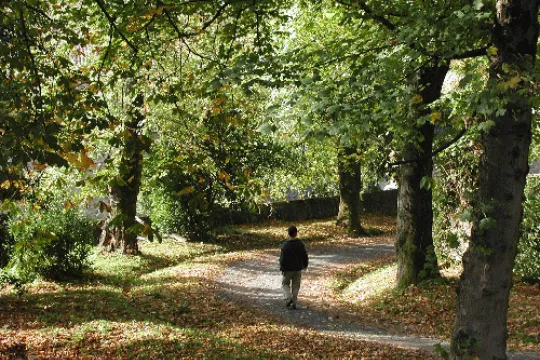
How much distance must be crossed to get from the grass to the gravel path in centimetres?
56

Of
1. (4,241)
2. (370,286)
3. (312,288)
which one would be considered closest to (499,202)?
(370,286)

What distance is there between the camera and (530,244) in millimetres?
14156

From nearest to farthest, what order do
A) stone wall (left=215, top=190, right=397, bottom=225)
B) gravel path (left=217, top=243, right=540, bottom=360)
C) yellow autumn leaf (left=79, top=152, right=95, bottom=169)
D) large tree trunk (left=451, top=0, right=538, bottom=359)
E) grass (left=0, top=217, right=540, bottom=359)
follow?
1. yellow autumn leaf (left=79, top=152, right=95, bottom=169)
2. large tree trunk (left=451, top=0, right=538, bottom=359)
3. grass (left=0, top=217, right=540, bottom=359)
4. gravel path (left=217, top=243, right=540, bottom=360)
5. stone wall (left=215, top=190, right=397, bottom=225)

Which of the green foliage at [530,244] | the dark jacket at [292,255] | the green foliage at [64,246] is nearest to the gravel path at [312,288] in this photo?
the dark jacket at [292,255]

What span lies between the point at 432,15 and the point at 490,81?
1.71 meters

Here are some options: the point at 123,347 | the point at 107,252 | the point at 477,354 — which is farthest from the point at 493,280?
the point at 107,252

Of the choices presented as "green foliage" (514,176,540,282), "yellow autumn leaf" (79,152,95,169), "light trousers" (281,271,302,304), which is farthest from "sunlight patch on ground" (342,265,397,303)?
"yellow autumn leaf" (79,152,95,169)

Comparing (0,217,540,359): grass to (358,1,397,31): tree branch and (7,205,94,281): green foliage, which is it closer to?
(7,205,94,281): green foliage

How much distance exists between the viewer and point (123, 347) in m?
8.48

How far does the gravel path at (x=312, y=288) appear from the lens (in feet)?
36.0

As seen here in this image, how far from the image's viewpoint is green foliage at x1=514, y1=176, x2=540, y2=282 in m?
14.0

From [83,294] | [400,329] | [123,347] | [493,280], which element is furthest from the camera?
[83,294]

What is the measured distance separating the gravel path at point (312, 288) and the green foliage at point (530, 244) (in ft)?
16.7

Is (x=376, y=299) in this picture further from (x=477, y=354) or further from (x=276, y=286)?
(x=477, y=354)
